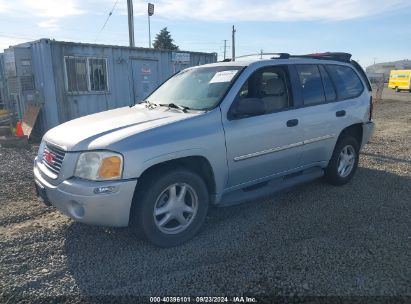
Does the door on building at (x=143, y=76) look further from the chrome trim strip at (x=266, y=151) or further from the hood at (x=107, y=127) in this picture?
the chrome trim strip at (x=266, y=151)

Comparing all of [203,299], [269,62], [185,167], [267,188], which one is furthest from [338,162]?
[203,299]

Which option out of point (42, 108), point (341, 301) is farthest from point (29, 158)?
point (341, 301)

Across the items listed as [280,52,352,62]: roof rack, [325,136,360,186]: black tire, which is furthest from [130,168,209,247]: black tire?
[280,52,352,62]: roof rack

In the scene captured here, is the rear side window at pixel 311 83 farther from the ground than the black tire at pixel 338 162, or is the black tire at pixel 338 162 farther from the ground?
the rear side window at pixel 311 83

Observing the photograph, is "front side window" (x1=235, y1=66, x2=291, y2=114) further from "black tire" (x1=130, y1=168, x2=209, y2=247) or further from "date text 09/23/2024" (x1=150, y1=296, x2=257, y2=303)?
"date text 09/23/2024" (x1=150, y1=296, x2=257, y2=303)

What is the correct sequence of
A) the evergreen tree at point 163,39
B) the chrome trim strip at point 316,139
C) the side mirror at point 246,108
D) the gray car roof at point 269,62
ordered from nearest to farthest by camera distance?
1. the side mirror at point 246,108
2. the gray car roof at point 269,62
3. the chrome trim strip at point 316,139
4. the evergreen tree at point 163,39

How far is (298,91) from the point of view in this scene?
4.56m

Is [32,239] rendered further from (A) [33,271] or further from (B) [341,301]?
(B) [341,301]

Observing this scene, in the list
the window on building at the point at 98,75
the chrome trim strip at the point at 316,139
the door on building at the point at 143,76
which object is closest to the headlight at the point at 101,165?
the chrome trim strip at the point at 316,139

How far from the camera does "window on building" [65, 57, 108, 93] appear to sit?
10.3 metres

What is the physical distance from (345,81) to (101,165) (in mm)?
3899

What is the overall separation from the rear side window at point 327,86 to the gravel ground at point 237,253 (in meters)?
1.36

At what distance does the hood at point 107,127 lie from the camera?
A: 326cm

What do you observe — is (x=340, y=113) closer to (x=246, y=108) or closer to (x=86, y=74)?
(x=246, y=108)
